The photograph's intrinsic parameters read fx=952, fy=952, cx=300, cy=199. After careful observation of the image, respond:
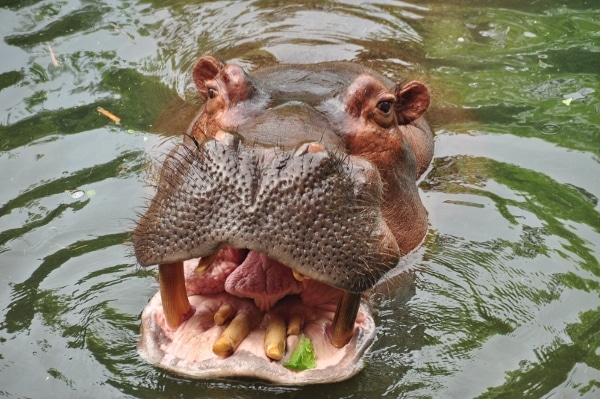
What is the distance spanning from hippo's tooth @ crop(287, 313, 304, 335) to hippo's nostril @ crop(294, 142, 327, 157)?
2.91 ft

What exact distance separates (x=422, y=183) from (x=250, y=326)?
2384mm

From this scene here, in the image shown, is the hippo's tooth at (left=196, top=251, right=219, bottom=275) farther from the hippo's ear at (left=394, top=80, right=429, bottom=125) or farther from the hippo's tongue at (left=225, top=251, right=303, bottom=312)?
the hippo's ear at (left=394, top=80, right=429, bottom=125)

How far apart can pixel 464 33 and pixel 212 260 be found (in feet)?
16.3

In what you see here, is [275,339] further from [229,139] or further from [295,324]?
[229,139]

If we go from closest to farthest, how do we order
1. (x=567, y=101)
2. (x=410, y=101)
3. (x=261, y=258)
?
(x=261, y=258), (x=410, y=101), (x=567, y=101)

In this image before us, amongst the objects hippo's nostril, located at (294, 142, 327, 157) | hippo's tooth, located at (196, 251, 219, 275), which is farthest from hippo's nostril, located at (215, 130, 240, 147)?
hippo's tooth, located at (196, 251, 219, 275)

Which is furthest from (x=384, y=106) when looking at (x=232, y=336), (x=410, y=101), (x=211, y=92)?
(x=232, y=336)

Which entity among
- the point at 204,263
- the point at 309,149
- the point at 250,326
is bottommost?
the point at 250,326

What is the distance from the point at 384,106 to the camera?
17.3 ft

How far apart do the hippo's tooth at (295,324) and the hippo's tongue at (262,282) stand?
133mm

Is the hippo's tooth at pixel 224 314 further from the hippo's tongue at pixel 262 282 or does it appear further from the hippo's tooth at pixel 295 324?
the hippo's tooth at pixel 295 324

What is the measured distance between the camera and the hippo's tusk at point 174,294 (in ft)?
14.5

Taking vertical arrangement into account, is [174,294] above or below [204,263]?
below

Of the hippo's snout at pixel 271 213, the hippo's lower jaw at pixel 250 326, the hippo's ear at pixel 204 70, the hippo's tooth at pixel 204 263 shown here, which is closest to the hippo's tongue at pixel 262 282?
the hippo's lower jaw at pixel 250 326
